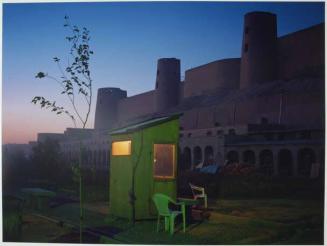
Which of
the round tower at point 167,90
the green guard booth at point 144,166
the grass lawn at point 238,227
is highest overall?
the round tower at point 167,90

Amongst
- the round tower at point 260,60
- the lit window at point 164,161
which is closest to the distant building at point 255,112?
the round tower at point 260,60

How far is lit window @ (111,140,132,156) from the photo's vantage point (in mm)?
7307

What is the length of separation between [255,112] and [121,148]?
833 cm

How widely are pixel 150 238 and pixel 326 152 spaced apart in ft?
10.5

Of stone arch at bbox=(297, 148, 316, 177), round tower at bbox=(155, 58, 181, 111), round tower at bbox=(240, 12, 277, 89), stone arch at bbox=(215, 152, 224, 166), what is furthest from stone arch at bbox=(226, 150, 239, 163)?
round tower at bbox=(240, 12, 277, 89)

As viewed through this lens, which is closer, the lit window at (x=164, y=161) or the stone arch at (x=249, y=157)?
the lit window at (x=164, y=161)

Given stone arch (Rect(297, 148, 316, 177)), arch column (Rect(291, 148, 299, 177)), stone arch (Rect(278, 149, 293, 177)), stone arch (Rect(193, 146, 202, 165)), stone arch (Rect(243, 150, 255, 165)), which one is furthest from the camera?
stone arch (Rect(193, 146, 202, 165))

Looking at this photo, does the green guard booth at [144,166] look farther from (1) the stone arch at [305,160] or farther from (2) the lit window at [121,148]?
(1) the stone arch at [305,160]

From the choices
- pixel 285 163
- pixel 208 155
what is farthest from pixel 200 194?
pixel 208 155

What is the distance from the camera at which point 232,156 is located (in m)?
11.8

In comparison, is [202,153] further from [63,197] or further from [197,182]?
[63,197]

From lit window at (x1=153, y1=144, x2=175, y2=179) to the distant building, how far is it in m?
2.57

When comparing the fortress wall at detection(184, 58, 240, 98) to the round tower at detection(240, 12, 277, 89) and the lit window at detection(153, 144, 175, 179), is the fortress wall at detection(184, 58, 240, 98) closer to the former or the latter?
the round tower at detection(240, 12, 277, 89)

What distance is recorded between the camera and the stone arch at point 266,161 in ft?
32.4
